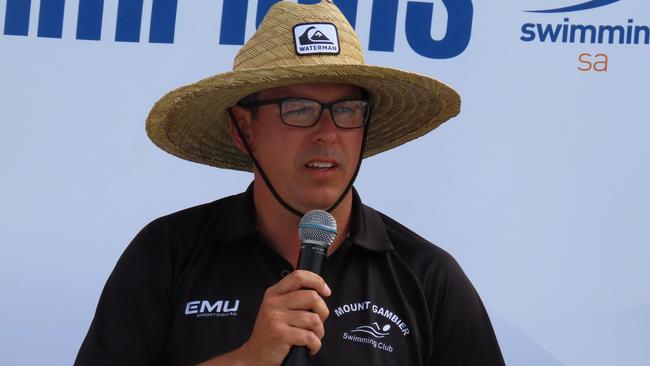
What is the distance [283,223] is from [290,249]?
49 mm

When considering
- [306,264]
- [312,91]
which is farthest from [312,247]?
[312,91]

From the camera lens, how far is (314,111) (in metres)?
1.80

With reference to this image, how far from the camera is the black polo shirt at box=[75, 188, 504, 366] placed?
1.78 meters

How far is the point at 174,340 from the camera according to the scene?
1782 mm

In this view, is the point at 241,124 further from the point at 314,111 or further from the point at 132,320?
the point at 132,320

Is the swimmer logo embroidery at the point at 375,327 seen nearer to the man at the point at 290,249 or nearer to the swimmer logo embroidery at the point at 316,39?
the man at the point at 290,249

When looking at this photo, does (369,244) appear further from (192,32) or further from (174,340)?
(192,32)

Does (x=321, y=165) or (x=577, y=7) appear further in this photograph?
(x=577, y=7)

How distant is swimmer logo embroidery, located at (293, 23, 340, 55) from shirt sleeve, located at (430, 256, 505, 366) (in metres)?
0.45

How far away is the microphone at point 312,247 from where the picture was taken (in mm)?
1475

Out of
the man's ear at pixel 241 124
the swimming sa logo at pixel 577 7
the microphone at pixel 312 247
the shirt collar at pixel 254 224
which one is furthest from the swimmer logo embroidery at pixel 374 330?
the swimming sa logo at pixel 577 7

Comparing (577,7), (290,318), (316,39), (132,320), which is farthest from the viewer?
(577,7)

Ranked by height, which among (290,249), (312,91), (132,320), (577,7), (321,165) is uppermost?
(577,7)

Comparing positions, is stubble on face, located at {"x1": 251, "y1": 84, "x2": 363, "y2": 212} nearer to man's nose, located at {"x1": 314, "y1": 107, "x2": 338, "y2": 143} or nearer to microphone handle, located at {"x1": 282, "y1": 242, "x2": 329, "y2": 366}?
man's nose, located at {"x1": 314, "y1": 107, "x2": 338, "y2": 143}
